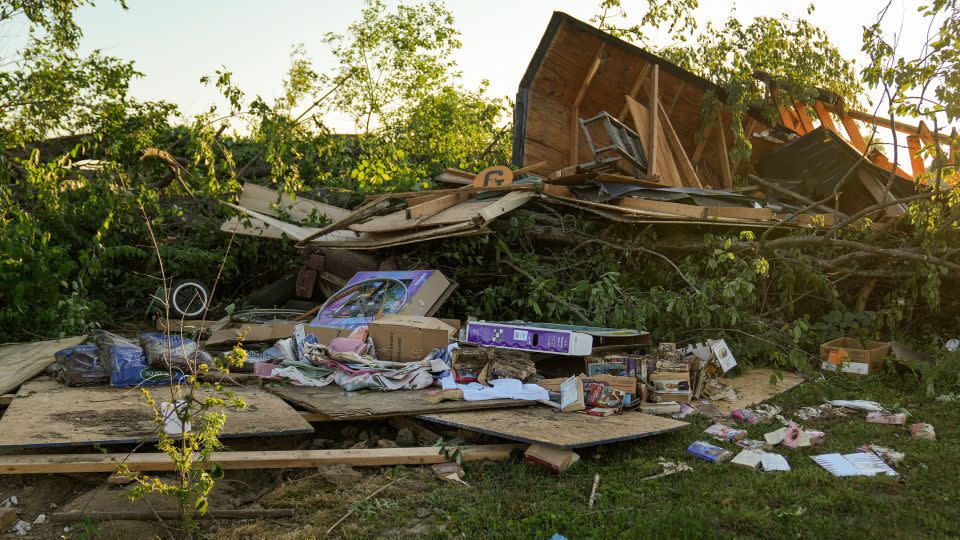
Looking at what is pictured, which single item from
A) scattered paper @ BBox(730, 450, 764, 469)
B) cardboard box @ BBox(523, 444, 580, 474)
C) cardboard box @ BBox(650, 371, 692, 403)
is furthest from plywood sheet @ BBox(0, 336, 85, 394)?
scattered paper @ BBox(730, 450, 764, 469)

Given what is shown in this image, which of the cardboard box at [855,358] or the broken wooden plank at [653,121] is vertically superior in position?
the broken wooden plank at [653,121]

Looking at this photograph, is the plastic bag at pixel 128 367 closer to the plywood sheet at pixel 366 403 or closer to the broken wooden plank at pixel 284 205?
the plywood sheet at pixel 366 403

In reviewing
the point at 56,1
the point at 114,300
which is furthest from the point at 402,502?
the point at 56,1

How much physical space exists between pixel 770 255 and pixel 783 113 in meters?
4.18

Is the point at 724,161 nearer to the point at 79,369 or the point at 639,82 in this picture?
the point at 639,82

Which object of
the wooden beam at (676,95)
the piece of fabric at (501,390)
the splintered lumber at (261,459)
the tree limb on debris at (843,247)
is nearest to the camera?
the splintered lumber at (261,459)

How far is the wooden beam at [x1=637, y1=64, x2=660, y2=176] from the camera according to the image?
8.13m

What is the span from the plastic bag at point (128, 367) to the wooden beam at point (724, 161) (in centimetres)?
727

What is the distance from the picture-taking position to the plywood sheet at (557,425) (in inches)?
147

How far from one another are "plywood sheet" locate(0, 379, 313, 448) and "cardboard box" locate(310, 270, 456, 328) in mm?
1821

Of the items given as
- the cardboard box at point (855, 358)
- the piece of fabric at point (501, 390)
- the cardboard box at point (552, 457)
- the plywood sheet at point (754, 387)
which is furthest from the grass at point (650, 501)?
the cardboard box at point (855, 358)

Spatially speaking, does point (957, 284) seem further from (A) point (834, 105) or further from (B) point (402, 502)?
(B) point (402, 502)

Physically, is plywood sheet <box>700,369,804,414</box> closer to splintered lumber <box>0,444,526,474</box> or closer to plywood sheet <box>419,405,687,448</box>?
plywood sheet <box>419,405,687,448</box>

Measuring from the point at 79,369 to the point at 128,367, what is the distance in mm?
309
